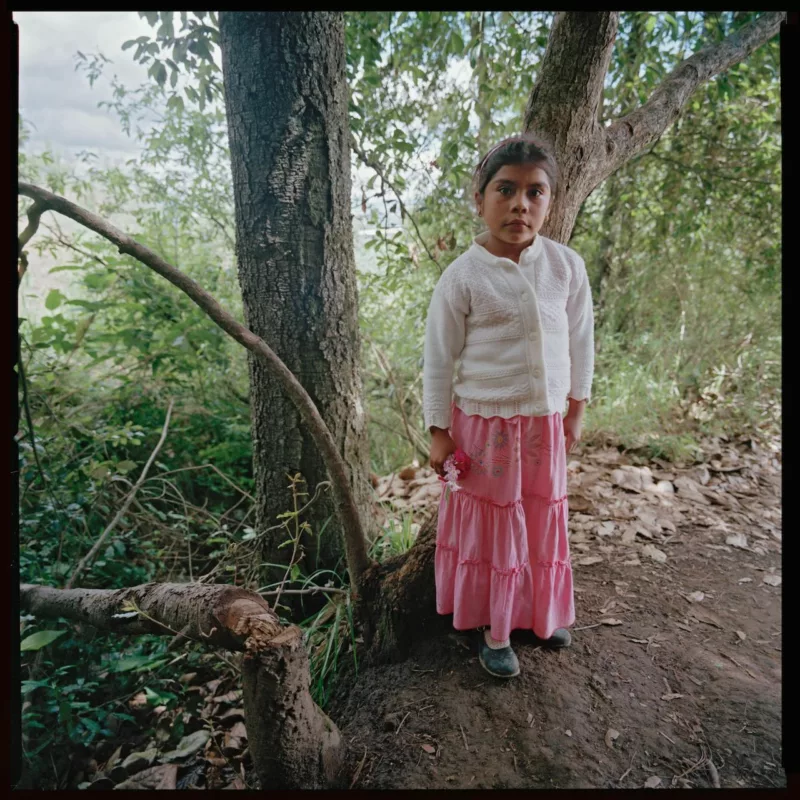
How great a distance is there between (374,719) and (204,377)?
211 cm

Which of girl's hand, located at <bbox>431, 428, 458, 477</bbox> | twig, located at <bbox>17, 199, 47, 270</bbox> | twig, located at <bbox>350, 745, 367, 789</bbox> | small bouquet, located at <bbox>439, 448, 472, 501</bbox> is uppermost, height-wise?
twig, located at <bbox>17, 199, 47, 270</bbox>

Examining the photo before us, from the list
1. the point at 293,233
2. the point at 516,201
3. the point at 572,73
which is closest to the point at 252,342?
the point at 293,233

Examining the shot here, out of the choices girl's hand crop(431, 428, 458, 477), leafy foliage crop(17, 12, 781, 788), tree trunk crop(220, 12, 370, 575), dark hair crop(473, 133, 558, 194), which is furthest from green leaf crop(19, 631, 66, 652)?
dark hair crop(473, 133, 558, 194)

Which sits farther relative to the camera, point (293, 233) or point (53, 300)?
point (53, 300)

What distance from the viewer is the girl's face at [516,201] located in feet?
4.33

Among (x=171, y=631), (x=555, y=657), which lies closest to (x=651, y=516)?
(x=555, y=657)

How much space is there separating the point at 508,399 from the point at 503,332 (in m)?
0.19

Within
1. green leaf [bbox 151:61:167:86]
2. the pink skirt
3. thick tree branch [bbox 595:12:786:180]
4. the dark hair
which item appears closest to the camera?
the dark hair

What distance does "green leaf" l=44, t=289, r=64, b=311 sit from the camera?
2188 millimetres

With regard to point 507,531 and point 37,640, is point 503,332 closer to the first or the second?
point 507,531

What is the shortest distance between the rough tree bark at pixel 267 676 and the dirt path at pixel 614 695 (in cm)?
16

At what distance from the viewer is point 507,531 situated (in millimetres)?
1484

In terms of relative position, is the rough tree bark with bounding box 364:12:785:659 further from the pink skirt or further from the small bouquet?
the small bouquet
